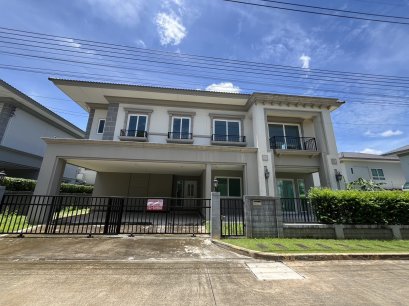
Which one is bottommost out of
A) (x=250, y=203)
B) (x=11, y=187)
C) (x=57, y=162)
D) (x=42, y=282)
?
(x=42, y=282)

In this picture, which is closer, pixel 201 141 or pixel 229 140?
pixel 201 141

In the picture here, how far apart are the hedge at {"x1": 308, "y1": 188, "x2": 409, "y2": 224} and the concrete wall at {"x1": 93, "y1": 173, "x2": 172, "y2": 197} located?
11524 millimetres

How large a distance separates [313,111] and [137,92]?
13424mm

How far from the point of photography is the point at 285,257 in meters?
5.54

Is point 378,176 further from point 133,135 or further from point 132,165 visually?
point 133,135

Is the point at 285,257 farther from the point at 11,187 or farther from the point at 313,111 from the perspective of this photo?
the point at 11,187

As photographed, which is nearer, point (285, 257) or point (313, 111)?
point (285, 257)

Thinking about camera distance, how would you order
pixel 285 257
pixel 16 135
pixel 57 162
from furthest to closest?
pixel 16 135 → pixel 57 162 → pixel 285 257

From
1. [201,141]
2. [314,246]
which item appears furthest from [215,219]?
[201,141]

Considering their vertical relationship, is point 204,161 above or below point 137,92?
below

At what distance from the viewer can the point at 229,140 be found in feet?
48.2

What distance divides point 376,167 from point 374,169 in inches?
17.0

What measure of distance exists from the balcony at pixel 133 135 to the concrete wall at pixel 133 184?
4.08 m

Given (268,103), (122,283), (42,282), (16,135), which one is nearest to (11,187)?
(16,135)
